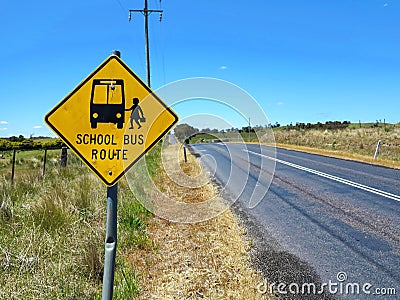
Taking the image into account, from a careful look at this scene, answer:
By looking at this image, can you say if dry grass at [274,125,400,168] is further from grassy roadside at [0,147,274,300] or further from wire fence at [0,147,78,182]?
wire fence at [0,147,78,182]

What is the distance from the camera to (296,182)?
33.4 ft

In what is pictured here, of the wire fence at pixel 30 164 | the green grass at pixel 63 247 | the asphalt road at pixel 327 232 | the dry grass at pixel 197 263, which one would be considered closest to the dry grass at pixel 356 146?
the asphalt road at pixel 327 232

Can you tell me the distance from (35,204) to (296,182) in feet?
23.6

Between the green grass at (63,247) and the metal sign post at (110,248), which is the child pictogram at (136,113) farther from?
the green grass at (63,247)

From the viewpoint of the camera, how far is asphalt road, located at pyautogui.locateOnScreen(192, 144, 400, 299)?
3.77 metres

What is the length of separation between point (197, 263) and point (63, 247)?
1.59m

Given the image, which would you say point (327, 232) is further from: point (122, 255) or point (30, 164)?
point (30, 164)

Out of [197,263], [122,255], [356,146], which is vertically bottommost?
[197,263]

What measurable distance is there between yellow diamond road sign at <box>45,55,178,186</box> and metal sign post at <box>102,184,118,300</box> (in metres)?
0.14

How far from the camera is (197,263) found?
4109 mm

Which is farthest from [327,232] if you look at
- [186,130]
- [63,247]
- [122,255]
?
[63,247]

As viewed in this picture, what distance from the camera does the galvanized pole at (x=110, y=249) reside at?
2350 millimetres

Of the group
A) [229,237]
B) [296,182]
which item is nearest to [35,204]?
[229,237]

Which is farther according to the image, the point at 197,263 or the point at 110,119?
the point at 197,263
